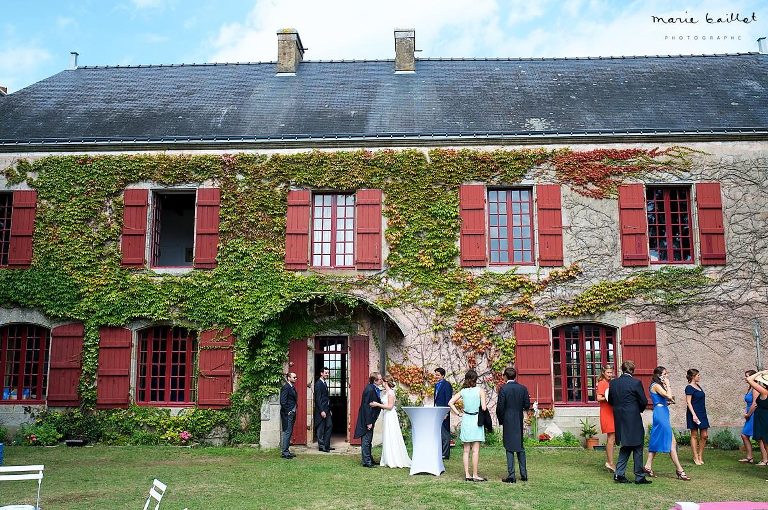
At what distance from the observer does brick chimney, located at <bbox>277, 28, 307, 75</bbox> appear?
57.4 ft

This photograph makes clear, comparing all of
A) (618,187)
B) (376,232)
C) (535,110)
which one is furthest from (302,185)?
(618,187)

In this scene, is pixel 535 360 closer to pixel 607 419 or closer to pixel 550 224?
pixel 550 224

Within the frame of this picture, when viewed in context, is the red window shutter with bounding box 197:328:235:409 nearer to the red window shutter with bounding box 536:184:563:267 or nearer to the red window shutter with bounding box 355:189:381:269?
the red window shutter with bounding box 355:189:381:269

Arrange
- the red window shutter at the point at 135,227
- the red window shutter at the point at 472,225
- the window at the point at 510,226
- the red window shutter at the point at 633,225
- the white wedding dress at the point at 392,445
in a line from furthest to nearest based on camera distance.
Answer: the red window shutter at the point at 135,227 → the window at the point at 510,226 → the red window shutter at the point at 472,225 → the red window shutter at the point at 633,225 → the white wedding dress at the point at 392,445

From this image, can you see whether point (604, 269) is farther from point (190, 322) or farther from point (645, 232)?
point (190, 322)

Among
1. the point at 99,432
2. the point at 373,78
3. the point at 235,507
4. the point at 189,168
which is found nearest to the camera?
the point at 235,507

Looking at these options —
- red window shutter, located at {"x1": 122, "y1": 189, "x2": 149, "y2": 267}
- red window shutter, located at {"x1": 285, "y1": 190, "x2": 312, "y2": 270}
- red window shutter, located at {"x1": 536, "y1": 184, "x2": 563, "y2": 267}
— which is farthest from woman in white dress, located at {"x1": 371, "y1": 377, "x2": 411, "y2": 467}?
red window shutter, located at {"x1": 122, "y1": 189, "x2": 149, "y2": 267}

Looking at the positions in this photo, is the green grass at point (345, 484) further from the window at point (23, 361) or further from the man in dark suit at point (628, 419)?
the window at point (23, 361)

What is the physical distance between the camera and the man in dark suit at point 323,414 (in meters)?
12.1

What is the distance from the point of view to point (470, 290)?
1342 cm

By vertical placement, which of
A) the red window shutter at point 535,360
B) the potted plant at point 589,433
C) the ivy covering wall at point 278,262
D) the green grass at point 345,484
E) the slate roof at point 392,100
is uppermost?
the slate roof at point 392,100

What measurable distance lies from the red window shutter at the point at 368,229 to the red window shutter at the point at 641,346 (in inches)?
194

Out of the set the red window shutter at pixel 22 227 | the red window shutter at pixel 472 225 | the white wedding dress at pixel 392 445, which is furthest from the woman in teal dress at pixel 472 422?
the red window shutter at pixel 22 227

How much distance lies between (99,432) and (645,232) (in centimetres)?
1124
